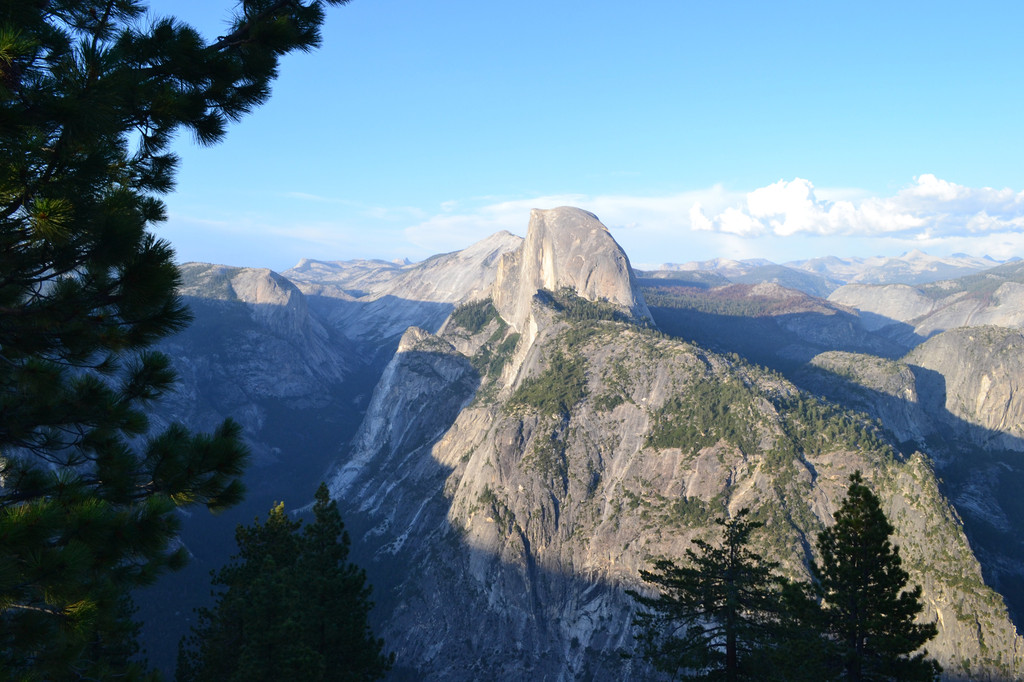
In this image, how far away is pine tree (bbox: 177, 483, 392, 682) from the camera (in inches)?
1005

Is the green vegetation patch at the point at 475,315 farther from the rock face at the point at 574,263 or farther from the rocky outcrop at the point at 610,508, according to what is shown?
the rocky outcrop at the point at 610,508

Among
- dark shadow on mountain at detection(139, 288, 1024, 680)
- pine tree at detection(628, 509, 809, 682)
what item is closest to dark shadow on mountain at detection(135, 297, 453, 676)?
dark shadow on mountain at detection(139, 288, 1024, 680)

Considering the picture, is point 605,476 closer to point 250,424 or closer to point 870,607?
point 870,607

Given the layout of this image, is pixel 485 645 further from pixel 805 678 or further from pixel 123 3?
pixel 123 3

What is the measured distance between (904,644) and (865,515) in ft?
13.0

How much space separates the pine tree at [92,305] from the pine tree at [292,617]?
15.3 metres

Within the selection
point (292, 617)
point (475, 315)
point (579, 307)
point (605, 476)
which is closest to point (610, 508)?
point (605, 476)

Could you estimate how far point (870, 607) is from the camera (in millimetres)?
19078

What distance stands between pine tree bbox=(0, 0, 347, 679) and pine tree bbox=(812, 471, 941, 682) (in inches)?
729

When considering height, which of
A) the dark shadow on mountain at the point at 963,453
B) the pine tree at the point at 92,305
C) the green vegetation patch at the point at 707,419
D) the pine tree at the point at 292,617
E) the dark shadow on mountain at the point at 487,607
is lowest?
the dark shadow on mountain at the point at 487,607

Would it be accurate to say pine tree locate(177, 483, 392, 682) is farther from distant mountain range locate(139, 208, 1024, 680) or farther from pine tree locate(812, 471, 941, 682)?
distant mountain range locate(139, 208, 1024, 680)

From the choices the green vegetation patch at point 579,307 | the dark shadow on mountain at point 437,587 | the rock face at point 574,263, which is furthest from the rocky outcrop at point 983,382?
the dark shadow on mountain at point 437,587

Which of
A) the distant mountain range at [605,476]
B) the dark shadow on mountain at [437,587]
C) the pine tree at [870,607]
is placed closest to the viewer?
the pine tree at [870,607]

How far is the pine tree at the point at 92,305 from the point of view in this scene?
8.55m
